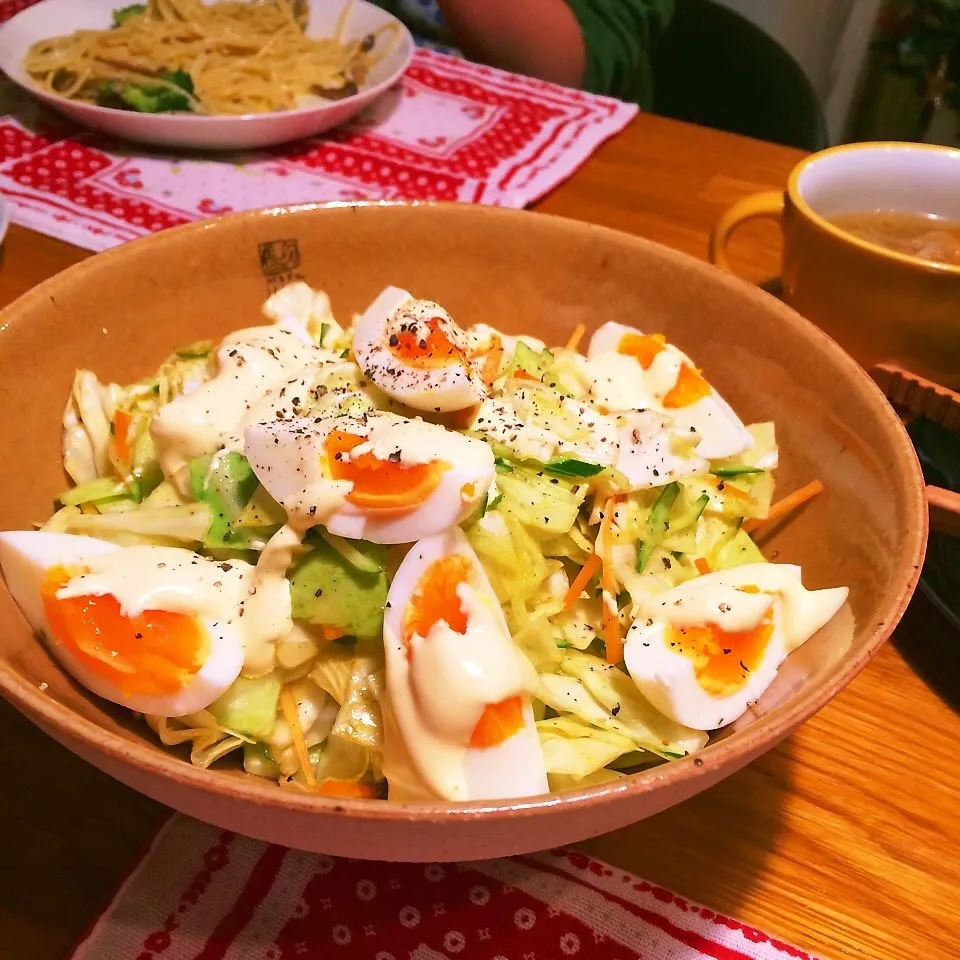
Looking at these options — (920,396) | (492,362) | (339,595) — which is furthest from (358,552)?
(920,396)

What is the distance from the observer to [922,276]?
1.16m

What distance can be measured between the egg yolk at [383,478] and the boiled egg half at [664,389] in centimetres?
35

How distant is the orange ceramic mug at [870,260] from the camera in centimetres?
118

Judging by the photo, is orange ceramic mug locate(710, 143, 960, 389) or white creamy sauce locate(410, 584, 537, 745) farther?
orange ceramic mug locate(710, 143, 960, 389)

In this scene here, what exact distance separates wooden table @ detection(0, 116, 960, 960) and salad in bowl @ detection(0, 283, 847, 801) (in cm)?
12

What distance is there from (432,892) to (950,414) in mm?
787

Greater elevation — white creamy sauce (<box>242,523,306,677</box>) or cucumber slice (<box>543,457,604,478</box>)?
cucumber slice (<box>543,457,604,478</box>)

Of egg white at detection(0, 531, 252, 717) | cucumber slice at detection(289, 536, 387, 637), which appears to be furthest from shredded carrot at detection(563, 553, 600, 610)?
egg white at detection(0, 531, 252, 717)

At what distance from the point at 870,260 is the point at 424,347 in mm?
625

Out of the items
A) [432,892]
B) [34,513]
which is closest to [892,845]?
[432,892]

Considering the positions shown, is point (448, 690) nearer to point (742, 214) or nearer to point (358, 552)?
point (358, 552)

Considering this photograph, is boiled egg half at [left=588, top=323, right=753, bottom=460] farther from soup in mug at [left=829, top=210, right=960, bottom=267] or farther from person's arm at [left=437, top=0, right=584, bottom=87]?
person's arm at [left=437, top=0, right=584, bottom=87]

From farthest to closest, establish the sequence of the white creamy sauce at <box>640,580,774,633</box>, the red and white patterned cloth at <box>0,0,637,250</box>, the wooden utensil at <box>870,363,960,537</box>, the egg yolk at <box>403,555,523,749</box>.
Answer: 1. the red and white patterned cloth at <box>0,0,637,250</box>
2. the wooden utensil at <box>870,363,960,537</box>
3. the white creamy sauce at <box>640,580,774,633</box>
4. the egg yolk at <box>403,555,523,749</box>

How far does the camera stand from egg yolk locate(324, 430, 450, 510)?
2.59 feet
